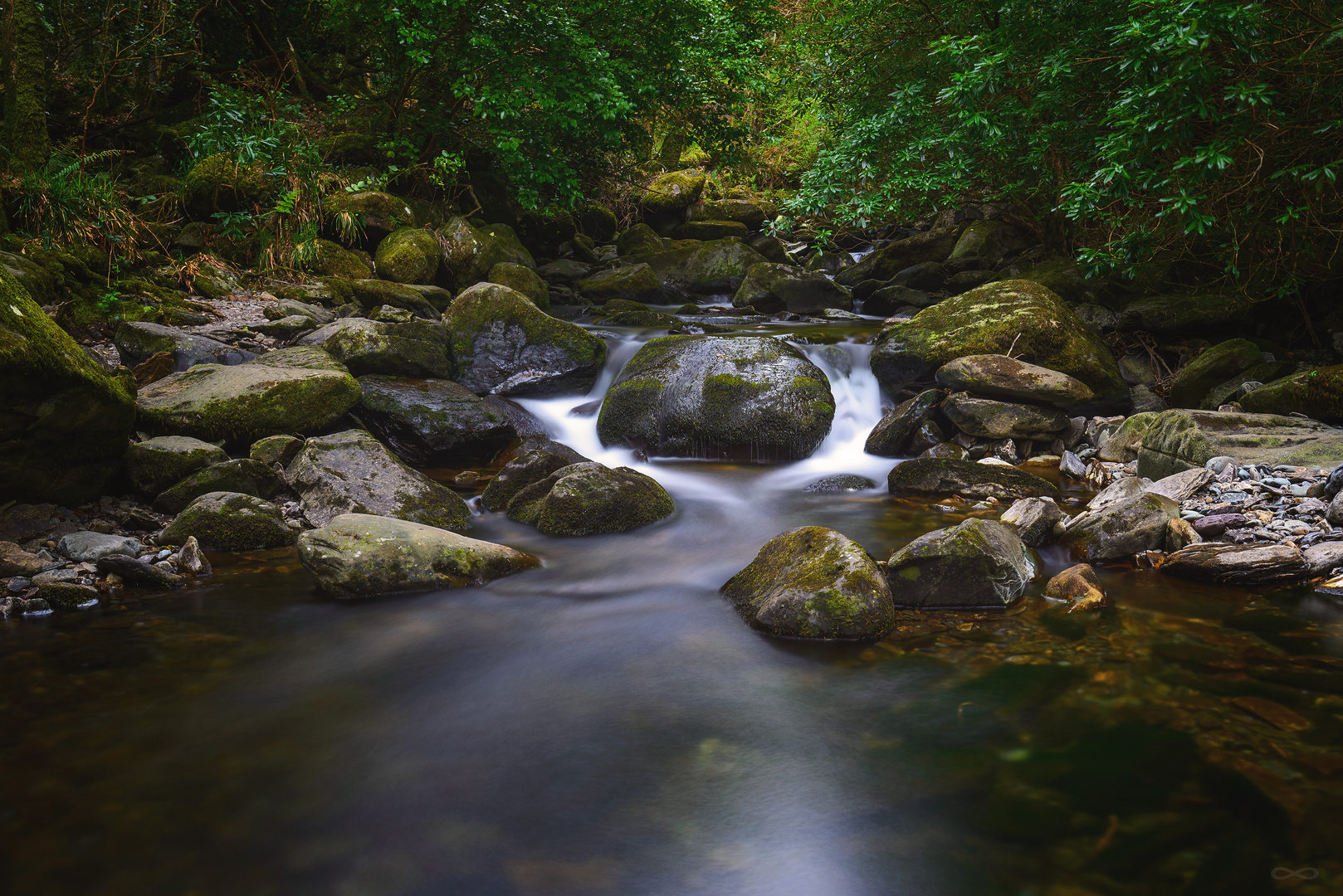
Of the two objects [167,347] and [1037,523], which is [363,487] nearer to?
[167,347]

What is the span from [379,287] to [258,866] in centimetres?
883

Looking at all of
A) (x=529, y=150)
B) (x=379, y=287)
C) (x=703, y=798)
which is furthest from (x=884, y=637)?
(x=529, y=150)

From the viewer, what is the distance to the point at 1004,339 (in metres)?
8.13

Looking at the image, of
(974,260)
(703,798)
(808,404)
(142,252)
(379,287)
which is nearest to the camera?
(703,798)

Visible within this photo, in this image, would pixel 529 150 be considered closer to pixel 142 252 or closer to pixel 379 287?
pixel 379 287

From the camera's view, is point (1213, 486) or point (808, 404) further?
point (808, 404)

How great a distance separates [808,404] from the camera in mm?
7898

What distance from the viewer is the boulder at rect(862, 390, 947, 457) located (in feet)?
25.7

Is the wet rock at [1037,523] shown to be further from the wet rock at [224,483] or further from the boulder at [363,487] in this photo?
the wet rock at [224,483]

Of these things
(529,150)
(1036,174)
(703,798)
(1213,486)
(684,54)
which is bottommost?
(703,798)

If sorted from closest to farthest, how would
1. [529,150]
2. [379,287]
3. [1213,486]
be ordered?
[1213,486]
[379,287]
[529,150]

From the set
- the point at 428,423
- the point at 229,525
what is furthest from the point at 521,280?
the point at 229,525

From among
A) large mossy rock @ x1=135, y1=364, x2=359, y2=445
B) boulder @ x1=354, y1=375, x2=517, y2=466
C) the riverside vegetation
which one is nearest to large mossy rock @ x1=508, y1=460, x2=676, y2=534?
the riverside vegetation

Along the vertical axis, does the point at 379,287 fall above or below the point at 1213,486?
above
